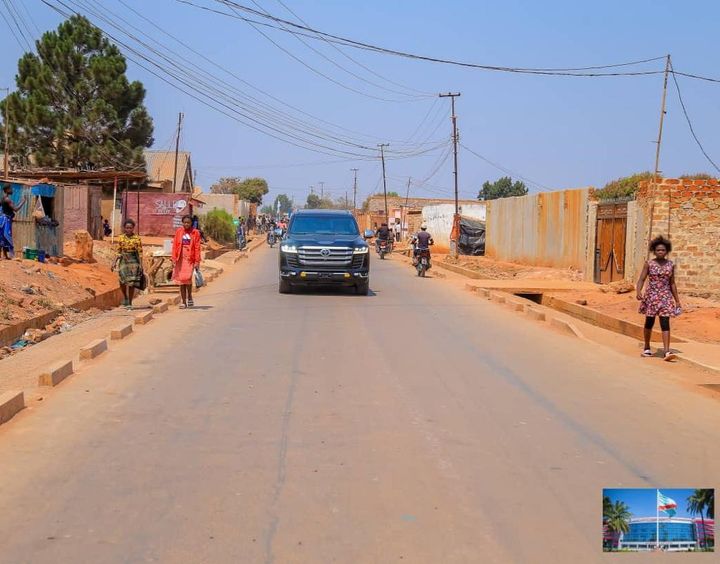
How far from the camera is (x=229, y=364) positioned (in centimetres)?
983

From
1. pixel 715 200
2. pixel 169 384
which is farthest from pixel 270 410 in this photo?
pixel 715 200

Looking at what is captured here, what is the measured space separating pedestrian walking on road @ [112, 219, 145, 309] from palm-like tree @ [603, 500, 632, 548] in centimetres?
1280

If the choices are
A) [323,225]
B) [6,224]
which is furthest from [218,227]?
[323,225]

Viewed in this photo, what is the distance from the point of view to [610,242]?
2425 cm

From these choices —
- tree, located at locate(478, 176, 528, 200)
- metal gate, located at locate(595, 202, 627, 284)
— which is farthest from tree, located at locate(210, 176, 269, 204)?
metal gate, located at locate(595, 202, 627, 284)

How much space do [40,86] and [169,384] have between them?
4314cm

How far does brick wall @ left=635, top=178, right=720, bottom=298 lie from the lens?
21.0 m

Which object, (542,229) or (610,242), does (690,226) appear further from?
(542,229)

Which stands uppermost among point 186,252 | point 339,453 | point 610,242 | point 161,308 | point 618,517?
point 610,242

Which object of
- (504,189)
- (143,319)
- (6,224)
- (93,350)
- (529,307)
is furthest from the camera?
(504,189)

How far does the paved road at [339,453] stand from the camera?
441 centimetres

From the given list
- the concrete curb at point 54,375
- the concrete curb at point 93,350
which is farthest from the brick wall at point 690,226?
the concrete curb at point 54,375

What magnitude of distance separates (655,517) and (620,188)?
24.9m

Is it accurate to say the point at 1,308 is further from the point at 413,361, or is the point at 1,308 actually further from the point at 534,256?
the point at 534,256
